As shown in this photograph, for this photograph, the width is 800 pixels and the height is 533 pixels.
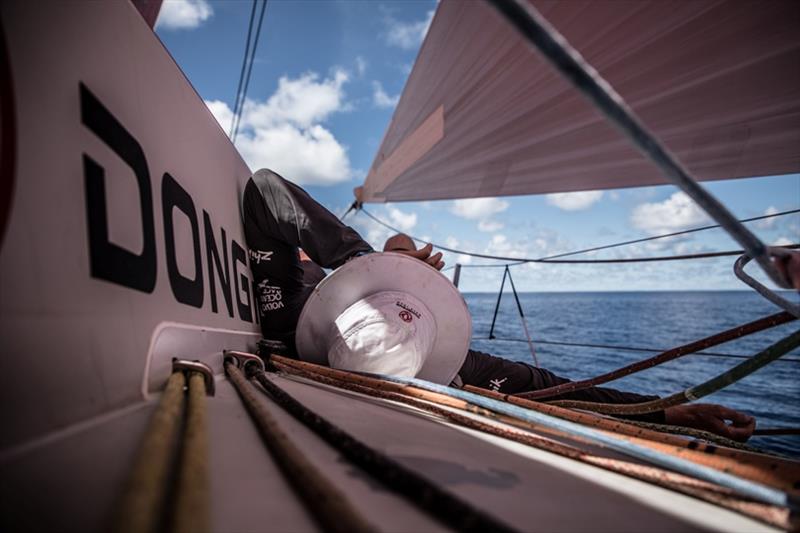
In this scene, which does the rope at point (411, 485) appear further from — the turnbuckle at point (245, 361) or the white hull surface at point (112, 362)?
the turnbuckle at point (245, 361)

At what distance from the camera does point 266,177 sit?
115 centimetres

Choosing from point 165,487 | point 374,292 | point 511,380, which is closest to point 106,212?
point 165,487

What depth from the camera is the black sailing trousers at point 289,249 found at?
1105 mm

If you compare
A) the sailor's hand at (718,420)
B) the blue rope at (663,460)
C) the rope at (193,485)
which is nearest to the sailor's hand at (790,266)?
the blue rope at (663,460)

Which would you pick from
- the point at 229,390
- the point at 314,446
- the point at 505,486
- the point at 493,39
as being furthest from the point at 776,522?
the point at 493,39

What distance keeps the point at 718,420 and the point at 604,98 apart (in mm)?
1331

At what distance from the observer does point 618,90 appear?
125 cm

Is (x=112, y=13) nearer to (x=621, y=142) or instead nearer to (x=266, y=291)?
(x=266, y=291)

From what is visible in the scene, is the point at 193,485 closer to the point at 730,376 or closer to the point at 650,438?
the point at 650,438

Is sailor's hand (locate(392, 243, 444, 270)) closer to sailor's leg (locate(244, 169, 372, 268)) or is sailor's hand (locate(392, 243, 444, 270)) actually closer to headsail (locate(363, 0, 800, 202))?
sailor's leg (locate(244, 169, 372, 268))

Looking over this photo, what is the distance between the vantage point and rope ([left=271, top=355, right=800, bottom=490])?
14.7 inches

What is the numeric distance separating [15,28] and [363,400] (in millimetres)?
593

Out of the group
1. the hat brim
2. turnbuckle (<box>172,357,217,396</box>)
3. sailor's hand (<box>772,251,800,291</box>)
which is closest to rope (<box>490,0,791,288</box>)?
sailor's hand (<box>772,251,800,291</box>)

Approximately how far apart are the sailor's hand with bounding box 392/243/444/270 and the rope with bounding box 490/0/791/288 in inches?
27.1
